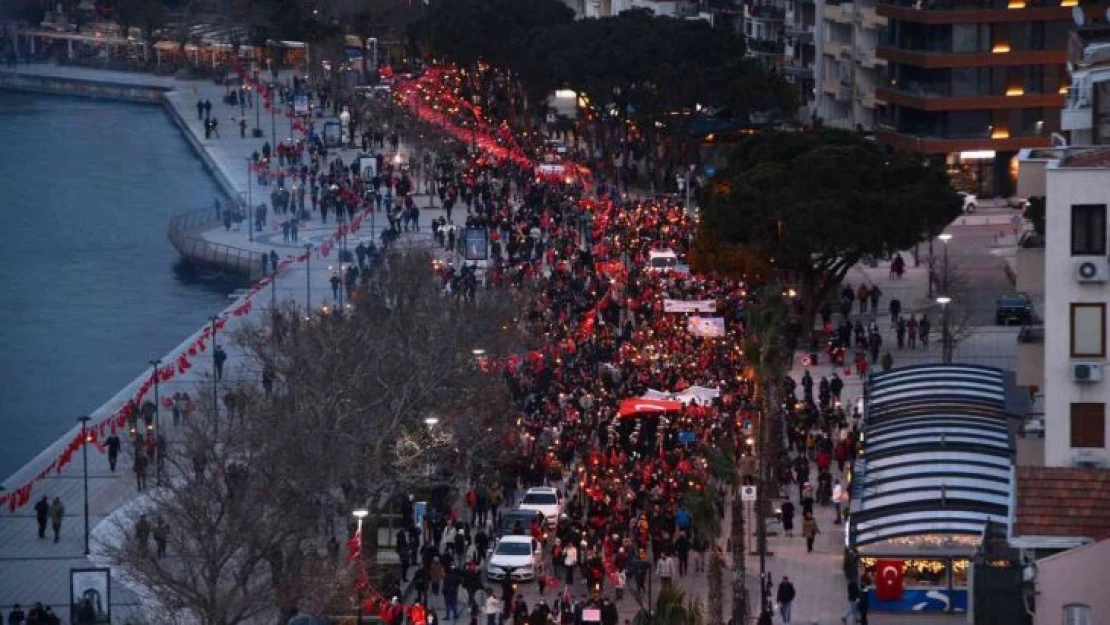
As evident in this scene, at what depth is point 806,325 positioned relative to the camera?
68500mm

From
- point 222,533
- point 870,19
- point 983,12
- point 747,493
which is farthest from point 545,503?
point 870,19

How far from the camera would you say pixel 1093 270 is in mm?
36812

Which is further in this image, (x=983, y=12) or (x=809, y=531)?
(x=983, y=12)

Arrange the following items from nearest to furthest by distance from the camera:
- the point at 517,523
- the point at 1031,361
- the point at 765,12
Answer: the point at 1031,361 < the point at 517,523 < the point at 765,12

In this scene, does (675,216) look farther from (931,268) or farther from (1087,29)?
(1087,29)

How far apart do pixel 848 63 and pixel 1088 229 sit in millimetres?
65797

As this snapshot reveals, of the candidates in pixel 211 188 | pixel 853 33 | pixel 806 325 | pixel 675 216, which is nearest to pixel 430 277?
pixel 806 325

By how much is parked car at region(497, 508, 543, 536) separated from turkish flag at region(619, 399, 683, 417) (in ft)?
19.0

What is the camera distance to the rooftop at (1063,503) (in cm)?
3195

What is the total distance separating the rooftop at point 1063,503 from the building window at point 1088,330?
14.3 ft

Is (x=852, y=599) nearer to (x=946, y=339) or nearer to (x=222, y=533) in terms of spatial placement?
(x=222, y=533)

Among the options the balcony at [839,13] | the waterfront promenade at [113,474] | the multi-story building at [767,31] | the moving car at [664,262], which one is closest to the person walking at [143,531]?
the waterfront promenade at [113,474]

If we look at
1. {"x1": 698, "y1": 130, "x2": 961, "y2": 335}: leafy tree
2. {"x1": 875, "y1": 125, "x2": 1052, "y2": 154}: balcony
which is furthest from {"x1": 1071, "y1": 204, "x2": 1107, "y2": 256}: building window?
{"x1": 875, "y1": 125, "x2": 1052, "y2": 154}: balcony

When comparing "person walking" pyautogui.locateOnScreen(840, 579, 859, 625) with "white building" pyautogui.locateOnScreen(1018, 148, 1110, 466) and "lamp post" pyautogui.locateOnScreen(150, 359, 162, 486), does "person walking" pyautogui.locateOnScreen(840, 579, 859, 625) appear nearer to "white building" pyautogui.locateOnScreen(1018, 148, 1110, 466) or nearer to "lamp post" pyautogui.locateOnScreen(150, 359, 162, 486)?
"white building" pyautogui.locateOnScreen(1018, 148, 1110, 466)
